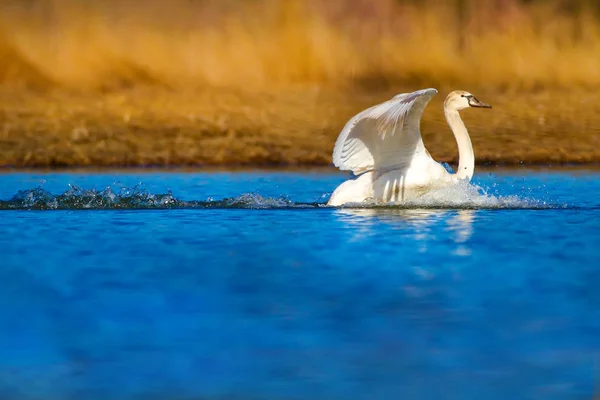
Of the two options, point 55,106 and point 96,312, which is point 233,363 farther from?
point 55,106

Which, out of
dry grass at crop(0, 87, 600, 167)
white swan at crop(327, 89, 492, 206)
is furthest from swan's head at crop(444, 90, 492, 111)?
dry grass at crop(0, 87, 600, 167)

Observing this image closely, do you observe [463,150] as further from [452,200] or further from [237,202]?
[237,202]

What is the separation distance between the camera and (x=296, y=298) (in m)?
8.73

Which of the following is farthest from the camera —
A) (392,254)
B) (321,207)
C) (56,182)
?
(56,182)

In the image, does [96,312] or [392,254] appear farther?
[392,254]

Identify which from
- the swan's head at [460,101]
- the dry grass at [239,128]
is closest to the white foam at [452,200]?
the swan's head at [460,101]

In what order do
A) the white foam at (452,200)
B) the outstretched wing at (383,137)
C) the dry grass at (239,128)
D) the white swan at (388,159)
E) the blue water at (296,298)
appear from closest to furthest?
the blue water at (296,298)
the outstretched wing at (383,137)
the white swan at (388,159)
the white foam at (452,200)
the dry grass at (239,128)

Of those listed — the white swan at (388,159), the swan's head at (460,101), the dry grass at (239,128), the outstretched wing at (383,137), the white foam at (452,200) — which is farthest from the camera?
the dry grass at (239,128)

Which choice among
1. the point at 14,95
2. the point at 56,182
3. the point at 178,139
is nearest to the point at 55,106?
the point at 14,95

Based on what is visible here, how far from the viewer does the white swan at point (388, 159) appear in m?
12.9

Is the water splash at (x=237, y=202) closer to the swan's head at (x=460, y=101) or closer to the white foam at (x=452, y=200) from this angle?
the white foam at (x=452, y=200)

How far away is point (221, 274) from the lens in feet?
32.5

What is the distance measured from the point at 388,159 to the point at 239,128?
16.0 m

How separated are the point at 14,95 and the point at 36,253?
22.6 metres
